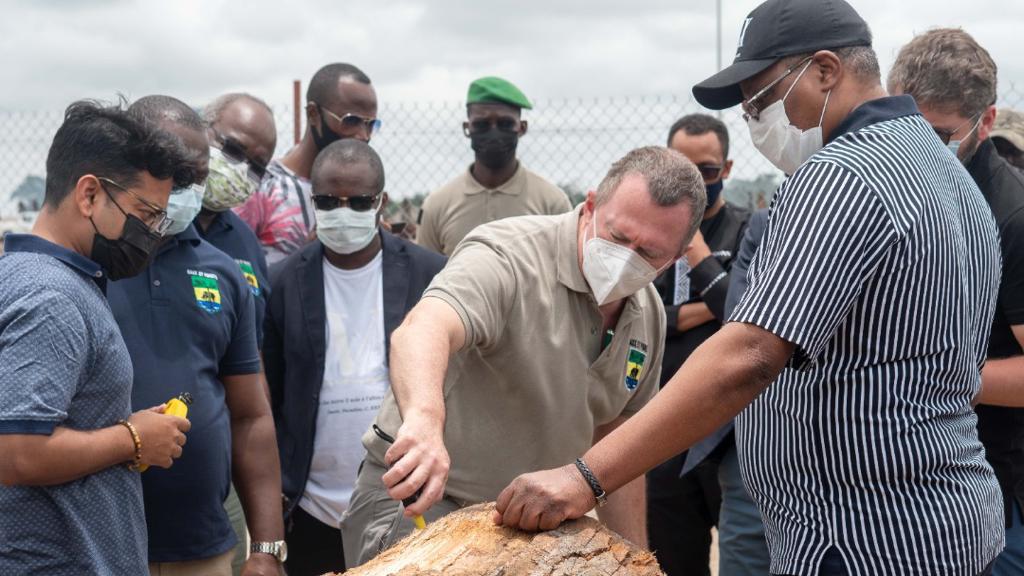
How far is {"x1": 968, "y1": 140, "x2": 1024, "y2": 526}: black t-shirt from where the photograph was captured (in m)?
2.92

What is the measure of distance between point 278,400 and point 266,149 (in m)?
1.20

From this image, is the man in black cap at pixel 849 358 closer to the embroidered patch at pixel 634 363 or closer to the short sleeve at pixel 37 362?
the embroidered patch at pixel 634 363

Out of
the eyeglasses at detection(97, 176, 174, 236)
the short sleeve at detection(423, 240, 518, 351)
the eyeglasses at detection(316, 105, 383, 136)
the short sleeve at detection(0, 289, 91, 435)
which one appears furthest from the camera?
the eyeglasses at detection(316, 105, 383, 136)

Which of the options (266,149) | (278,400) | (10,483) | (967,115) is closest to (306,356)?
(278,400)

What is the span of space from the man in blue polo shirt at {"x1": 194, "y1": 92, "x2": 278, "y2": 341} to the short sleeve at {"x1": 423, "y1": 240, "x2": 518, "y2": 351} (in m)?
1.15

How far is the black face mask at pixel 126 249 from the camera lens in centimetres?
265

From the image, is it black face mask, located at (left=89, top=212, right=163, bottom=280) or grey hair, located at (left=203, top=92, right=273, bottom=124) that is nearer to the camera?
black face mask, located at (left=89, top=212, right=163, bottom=280)

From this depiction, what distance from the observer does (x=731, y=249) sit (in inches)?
177

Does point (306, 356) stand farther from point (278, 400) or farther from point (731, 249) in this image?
point (731, 249)

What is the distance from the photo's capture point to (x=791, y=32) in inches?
85.0

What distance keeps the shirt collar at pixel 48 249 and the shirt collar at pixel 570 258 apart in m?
1.20

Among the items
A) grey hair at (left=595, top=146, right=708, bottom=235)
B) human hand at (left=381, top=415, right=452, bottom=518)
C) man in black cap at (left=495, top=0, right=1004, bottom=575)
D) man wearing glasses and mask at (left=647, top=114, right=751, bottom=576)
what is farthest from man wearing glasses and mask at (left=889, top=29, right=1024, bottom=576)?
human hand at (left=381, top=415, right=452, bottom=518)

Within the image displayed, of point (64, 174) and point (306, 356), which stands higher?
point (64, 174)

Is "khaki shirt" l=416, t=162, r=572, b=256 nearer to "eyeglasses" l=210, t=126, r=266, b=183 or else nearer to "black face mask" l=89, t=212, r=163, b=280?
"eyeglasses" l=210, t=126, r=266, b=183
